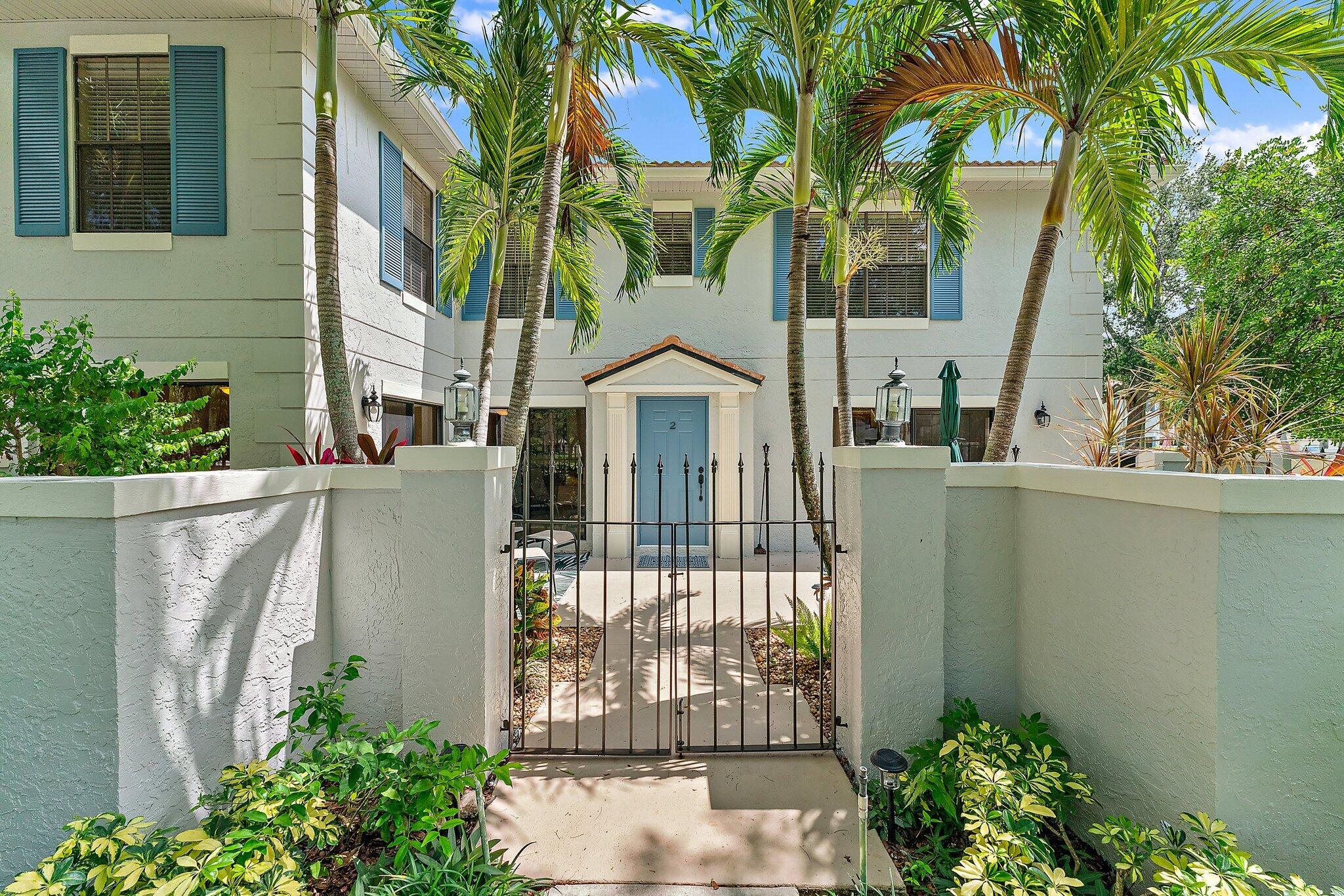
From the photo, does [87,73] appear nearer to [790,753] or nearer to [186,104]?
[186,104]

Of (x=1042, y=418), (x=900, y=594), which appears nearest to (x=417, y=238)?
(x=900, y=594)

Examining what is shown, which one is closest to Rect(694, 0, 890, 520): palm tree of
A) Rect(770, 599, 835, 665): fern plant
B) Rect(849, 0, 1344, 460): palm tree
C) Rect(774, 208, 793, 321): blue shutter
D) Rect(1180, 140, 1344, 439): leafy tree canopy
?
Rect(849, 0, 1344, 460): palm tree

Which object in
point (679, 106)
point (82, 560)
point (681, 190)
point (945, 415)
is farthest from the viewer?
point (681, 190)

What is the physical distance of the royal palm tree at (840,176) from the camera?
4.37 metres

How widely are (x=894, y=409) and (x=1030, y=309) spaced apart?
166cm

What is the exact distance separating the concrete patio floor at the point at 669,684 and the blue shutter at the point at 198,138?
5.22 m

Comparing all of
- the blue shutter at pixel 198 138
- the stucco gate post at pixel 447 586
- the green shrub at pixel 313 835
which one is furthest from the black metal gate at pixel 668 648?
the blue shutter at pixel 198 138

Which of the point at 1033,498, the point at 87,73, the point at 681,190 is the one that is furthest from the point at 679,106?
the point at 87,73

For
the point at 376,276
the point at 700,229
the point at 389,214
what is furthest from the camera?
the point at 700,229

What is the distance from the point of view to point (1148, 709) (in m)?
2.38

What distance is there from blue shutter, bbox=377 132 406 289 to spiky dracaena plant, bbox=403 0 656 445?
0.88 m

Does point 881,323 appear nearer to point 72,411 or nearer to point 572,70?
point 572,70

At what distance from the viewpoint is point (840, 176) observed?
535 centimetres

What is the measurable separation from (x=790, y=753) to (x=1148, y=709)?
184cm
